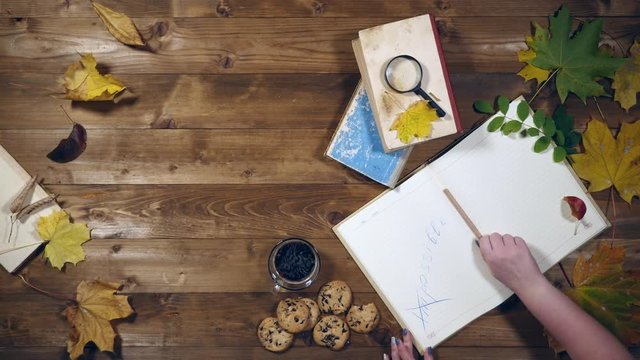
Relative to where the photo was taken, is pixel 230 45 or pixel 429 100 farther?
pixel 230 45

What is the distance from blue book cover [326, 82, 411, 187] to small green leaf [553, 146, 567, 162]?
0.41 m

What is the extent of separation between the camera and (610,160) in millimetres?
1423

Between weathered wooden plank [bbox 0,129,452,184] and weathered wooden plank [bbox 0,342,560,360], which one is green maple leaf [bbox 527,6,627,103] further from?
weathered wooden plank [bbox 0,342,560,360]

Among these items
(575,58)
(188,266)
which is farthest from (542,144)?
(188,266)

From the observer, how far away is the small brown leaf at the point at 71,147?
4.76 feet

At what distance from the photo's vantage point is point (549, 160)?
1432mm

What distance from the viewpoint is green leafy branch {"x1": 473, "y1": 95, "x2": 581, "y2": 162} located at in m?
1.42

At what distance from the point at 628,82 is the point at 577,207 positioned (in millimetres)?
391

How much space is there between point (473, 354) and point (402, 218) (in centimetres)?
45

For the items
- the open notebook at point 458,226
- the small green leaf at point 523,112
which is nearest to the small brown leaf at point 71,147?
the open notebook at point 458,226

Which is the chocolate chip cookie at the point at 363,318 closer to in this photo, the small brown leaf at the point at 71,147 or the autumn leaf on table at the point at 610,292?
the autumn leaf on table at the point at 610,292

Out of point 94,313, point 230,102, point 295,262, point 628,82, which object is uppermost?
point 628,82

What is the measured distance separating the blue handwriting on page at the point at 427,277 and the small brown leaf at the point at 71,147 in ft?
3.36

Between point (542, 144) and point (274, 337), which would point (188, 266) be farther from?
point (542, 144)
